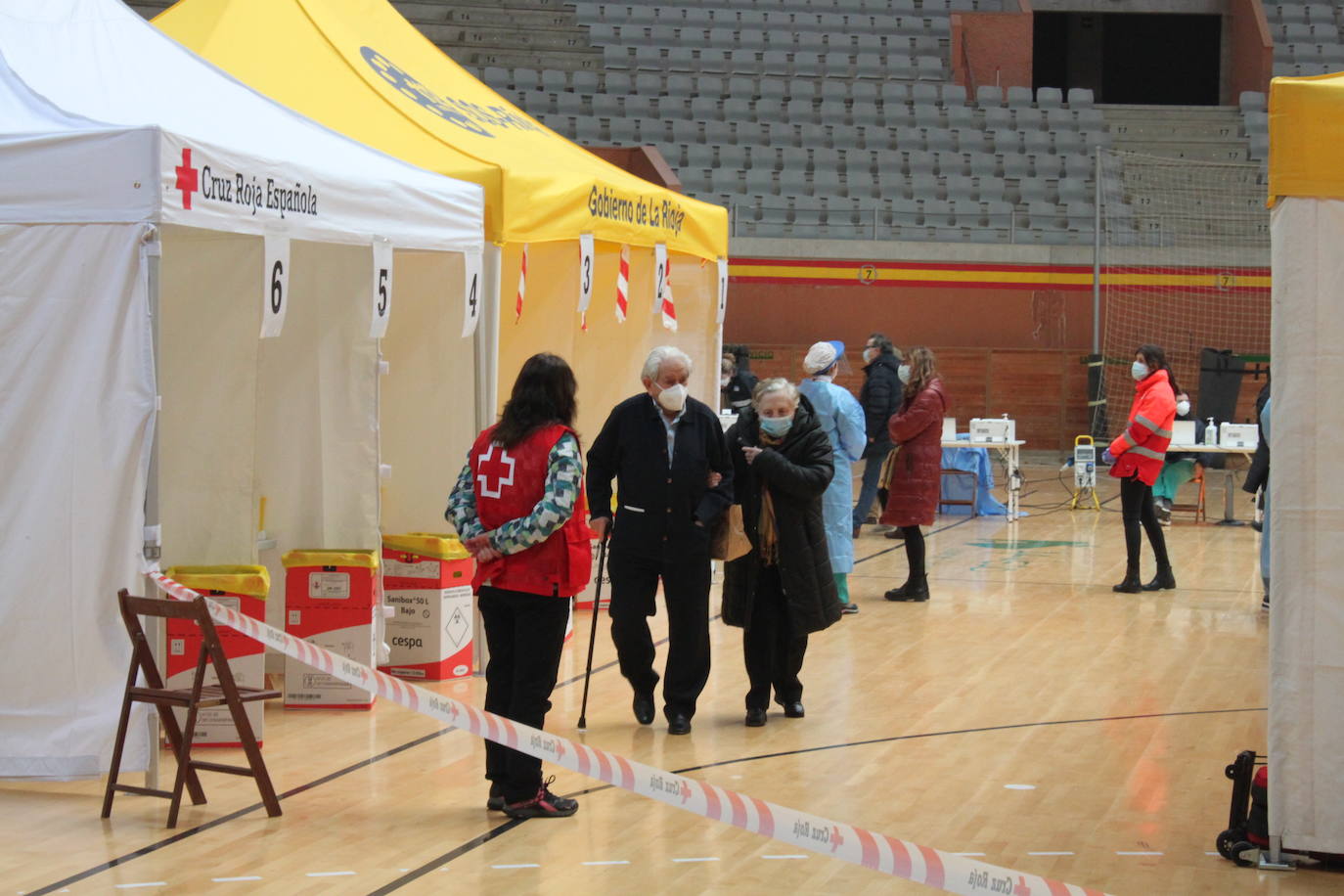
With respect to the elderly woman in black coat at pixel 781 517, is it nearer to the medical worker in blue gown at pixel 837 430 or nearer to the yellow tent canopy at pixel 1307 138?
the medical worker in blue gown at pixel 837 430

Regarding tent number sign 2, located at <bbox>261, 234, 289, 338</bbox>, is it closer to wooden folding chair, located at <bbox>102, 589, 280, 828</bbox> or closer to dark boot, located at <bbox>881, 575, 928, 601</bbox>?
wooden folding chair, located at <bbox>102, 589, 280, 828</bbox>

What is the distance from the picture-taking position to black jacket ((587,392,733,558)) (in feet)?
19.6

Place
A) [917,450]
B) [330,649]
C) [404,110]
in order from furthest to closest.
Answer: [917,450]
[404,110]
[330,649]

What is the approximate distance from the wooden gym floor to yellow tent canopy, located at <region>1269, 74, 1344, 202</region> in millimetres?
1955

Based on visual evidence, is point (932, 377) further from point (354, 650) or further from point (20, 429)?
point (20, 429)

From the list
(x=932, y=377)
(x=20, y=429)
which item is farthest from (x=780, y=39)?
(x=20, y=429)

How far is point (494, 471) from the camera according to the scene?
5.04 metres

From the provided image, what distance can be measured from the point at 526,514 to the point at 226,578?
165cm

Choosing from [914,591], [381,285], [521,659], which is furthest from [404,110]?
[914,591]

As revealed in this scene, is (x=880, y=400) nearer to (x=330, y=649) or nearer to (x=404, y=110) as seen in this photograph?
(x=404, y=110)

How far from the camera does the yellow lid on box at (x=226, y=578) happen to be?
6.04 metres

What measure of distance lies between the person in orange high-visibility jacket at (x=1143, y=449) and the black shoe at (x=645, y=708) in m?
4.39

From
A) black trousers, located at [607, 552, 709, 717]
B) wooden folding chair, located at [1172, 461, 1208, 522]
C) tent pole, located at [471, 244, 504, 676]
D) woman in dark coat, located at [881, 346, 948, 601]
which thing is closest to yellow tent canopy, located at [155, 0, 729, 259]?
tent pole, located at [471, 244, 504, 676]

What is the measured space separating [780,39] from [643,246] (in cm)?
1626
